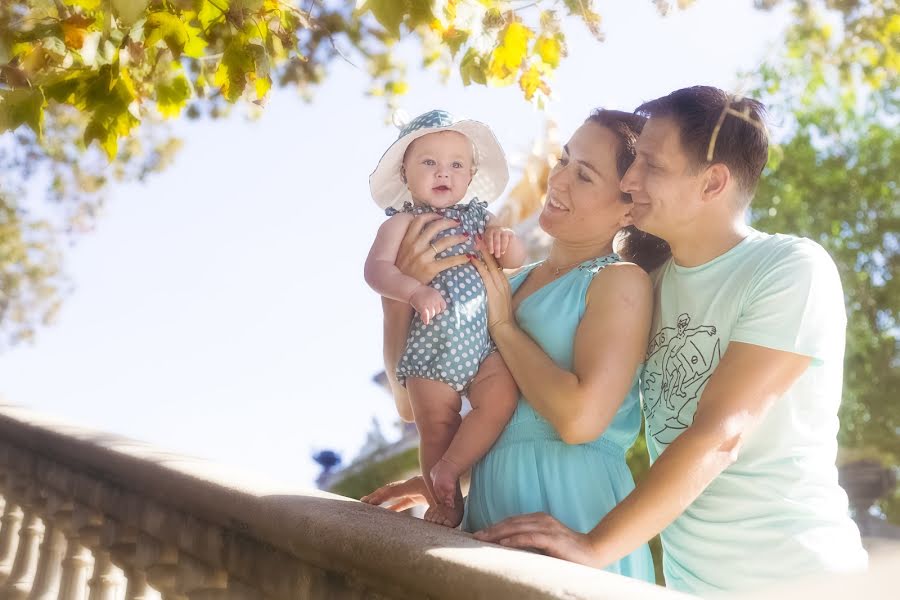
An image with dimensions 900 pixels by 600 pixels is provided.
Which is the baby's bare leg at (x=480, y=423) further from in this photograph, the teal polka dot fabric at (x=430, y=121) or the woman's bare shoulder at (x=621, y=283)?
the teal polka dot fabric at (x=430, y=121)

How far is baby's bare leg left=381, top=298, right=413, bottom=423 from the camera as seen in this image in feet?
11.1

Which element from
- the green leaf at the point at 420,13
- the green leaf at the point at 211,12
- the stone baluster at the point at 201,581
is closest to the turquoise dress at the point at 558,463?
the stone baluster at the point at 201,581

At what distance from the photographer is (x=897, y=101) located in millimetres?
18219

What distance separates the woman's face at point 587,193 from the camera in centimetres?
309

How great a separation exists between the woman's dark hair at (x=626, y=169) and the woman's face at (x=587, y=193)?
0.02 m

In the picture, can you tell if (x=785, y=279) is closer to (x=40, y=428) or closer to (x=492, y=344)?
(x=492, y=344)

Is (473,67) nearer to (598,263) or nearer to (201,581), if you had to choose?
(598,263)

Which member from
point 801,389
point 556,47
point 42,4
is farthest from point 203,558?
point 556,47

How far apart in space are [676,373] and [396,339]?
3.46ft

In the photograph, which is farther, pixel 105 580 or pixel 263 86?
pixel 263 86

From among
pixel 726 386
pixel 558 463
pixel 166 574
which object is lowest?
A: pixel 166 574

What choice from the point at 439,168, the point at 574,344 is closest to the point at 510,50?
the point at 439,168

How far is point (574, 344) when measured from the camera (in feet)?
9.14

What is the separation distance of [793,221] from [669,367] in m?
16.0
